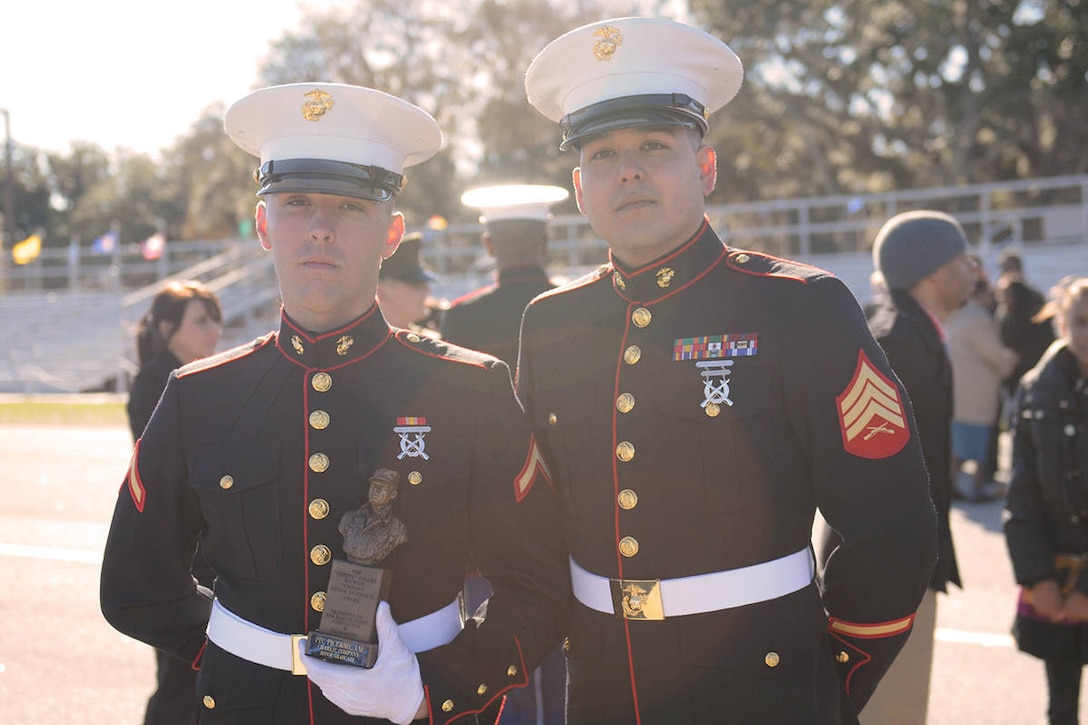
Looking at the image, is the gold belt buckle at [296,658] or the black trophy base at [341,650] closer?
the black trophy base at [341,650]

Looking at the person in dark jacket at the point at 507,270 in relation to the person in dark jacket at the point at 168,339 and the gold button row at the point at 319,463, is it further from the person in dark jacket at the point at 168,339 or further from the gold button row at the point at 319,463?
the gold button row at the point at 319,463

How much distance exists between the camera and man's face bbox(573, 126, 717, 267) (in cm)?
240

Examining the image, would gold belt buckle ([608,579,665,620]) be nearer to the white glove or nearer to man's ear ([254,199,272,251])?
the white glove

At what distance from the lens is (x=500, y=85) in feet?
116

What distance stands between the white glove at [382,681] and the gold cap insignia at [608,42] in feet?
4.41

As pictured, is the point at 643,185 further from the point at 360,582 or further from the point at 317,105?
the point at 360,582

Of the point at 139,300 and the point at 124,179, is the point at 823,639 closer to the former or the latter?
the point at 139,300

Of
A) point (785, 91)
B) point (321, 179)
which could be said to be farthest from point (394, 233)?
point (785, 91)

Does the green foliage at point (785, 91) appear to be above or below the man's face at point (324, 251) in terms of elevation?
above

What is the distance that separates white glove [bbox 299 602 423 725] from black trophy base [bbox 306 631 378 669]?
0.01 metres

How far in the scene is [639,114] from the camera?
95.3 inches

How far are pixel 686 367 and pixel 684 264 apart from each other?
267mm

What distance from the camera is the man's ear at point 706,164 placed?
2502 millimetres

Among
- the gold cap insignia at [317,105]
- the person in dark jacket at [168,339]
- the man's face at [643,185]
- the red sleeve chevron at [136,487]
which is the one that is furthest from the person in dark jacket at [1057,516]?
the person in dark jacket at [168,339]
